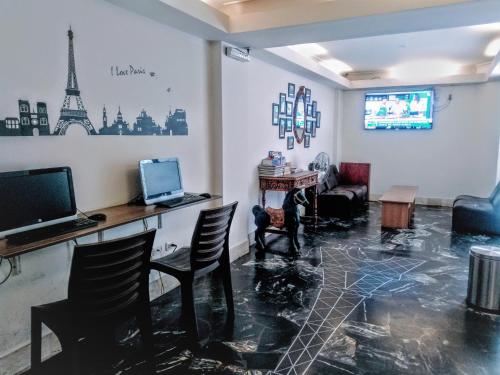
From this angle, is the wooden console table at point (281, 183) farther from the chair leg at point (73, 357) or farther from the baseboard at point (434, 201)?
the baseboard at point (434, 201)

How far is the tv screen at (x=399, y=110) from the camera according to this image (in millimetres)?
7484

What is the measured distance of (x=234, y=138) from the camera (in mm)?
4340

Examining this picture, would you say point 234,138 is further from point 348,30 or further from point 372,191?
point 372,191

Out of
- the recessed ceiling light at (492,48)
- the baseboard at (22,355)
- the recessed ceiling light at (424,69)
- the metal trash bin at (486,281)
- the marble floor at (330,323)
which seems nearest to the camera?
the baseboard at (22,355)

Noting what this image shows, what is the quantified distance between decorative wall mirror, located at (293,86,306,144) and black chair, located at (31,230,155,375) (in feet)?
14.9

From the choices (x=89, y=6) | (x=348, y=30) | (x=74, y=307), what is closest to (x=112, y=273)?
(x=74, y=307)

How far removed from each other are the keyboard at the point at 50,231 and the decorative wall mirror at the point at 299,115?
4374 millimetres

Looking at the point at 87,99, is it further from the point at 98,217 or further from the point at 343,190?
the point at 343,190

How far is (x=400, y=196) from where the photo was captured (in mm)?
6066

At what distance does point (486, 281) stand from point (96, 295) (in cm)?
301

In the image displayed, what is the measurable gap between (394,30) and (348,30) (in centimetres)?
45

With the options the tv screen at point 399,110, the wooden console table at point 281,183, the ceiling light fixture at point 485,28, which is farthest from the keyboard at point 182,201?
the tv screen at point 399,110

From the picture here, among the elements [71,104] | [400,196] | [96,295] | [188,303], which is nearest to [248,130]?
[71,104]

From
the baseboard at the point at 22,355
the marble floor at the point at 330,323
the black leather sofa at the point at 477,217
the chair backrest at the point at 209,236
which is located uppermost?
the chair backrest at the point at 209,236
